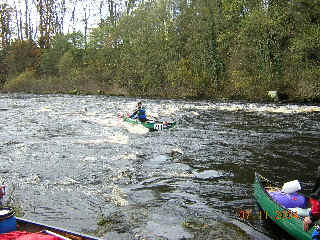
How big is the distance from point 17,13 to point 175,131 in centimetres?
4856

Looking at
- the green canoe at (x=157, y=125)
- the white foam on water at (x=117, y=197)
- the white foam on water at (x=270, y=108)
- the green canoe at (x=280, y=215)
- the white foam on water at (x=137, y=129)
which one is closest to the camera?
the green canoe at (x=280, y=215)

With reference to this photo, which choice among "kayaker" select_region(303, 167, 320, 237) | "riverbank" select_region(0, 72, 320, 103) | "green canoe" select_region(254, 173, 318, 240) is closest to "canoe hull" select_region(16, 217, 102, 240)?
"kayaker" select_region(303, 167, 320, 237)

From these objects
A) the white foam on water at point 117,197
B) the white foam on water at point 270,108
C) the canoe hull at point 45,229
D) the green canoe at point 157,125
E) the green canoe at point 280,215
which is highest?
the white foam on water at point 270,108

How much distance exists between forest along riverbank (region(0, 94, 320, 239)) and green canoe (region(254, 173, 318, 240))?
31 cm

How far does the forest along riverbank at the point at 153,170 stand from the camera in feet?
22.8

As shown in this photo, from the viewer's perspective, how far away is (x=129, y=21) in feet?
141

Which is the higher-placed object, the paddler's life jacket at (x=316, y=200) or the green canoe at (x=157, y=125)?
the paddler's life jacket at (x=316, y=200)

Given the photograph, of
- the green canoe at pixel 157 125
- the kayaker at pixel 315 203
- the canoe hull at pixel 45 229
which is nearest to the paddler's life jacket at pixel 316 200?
the kayaker at pixel 315 203

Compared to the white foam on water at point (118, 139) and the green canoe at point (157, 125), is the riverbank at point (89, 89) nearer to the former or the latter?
the green canoe at point (157, 125)

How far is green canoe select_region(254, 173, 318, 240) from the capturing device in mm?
5578

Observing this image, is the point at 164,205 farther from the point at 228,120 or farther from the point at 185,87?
the point at 185,87

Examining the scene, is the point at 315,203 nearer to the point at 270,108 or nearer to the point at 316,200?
the point at 316,200

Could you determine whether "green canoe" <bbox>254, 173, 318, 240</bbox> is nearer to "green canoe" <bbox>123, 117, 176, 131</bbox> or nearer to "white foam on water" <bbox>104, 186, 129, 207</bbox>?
"white foam on water" <bbox>104, 186, 129, 207</bbox>
